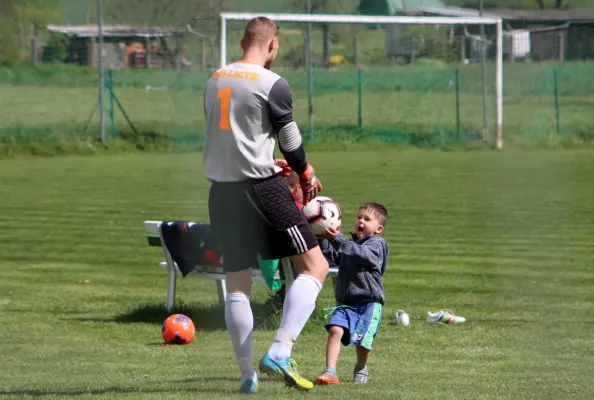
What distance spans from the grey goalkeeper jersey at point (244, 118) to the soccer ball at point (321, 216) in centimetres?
97

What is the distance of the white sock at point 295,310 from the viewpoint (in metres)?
4.77

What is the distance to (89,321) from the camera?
A: 8008mm

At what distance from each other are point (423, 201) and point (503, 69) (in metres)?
14.3

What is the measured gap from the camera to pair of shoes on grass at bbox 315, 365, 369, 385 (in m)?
5.15

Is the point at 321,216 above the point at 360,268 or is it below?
above

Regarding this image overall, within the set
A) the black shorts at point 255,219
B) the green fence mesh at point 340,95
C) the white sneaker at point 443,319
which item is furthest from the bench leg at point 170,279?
the black shorts at point 255,219

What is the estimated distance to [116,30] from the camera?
3709mm

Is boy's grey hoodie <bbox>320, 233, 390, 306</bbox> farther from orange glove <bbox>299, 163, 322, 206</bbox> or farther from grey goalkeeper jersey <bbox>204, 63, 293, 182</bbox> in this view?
grey goalkeeper jersey <bbox>204, 63, 293, 182</bbox>

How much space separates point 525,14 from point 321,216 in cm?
316

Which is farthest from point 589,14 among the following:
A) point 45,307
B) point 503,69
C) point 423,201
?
point 423,201

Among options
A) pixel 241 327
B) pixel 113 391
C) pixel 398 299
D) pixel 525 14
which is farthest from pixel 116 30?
pixel 398 299

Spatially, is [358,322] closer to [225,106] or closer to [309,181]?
[309,181]

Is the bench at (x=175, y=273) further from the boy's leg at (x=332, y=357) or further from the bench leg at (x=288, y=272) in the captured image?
the boy's leg at (x=332, y=357)

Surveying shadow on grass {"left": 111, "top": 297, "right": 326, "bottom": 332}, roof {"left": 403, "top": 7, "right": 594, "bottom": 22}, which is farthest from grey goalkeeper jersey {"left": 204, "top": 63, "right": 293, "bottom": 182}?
shadow on grass {"left": 111, "top": 297, "right": 326, "bottom": 332}
